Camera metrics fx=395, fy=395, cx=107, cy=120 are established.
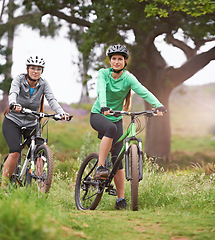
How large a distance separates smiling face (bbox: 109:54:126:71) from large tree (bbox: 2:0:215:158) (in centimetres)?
721

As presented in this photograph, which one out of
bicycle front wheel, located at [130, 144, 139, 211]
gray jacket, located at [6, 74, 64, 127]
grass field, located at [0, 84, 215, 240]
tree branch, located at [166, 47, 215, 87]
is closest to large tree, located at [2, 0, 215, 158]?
tree branch, located at [166, 47, 215, 87]

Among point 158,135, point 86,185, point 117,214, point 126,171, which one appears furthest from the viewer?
point 158,135

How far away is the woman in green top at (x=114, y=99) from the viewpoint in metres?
5.28

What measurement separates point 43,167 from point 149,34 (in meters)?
9.48

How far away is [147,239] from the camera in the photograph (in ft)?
12.0

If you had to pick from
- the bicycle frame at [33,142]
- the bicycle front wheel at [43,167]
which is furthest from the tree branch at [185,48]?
the bicycle front wheel at [43,167]

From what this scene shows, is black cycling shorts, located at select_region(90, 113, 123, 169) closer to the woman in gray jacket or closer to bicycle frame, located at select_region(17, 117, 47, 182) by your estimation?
the woman in gray jacket

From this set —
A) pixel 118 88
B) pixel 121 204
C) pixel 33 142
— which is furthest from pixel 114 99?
pixel 121 204

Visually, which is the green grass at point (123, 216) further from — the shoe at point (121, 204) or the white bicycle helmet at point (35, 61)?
the white bicycle helmet at point (35, 61)

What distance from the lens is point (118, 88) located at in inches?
216

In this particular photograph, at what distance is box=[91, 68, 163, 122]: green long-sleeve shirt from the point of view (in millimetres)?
5389

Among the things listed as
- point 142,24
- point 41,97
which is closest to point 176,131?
point 142,24

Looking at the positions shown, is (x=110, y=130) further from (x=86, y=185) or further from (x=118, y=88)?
(x=86, y=185)

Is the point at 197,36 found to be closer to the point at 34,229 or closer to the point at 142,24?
the point at 142,24
